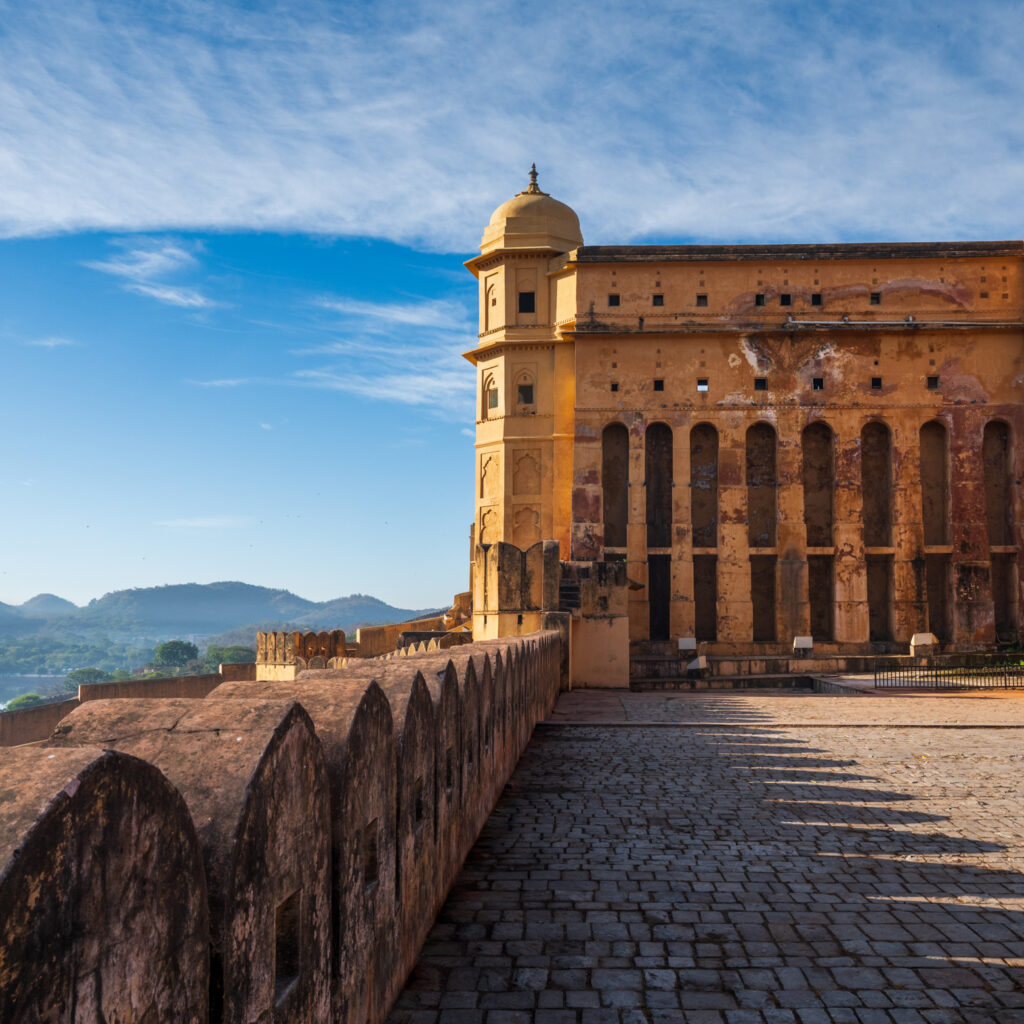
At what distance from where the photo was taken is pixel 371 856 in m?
3.49

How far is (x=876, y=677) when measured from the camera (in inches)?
882

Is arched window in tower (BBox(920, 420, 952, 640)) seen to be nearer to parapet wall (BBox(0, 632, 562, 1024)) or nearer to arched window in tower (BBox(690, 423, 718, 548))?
arched window in tower (BBox(690, 423, 718, 548))

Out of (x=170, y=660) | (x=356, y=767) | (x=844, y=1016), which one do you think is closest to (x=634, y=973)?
(x=844, y=1016)

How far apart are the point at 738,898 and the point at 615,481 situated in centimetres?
2737

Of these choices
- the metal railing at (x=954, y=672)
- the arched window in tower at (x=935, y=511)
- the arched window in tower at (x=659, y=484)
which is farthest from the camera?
the arched window in tower at (x=659, y=484)

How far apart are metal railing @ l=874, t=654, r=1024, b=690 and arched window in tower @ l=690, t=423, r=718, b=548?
8.58 meters

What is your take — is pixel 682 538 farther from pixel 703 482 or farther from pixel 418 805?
pixel 418 805

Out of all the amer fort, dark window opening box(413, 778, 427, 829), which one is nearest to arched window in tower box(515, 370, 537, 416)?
the amer fort

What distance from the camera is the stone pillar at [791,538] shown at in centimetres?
3036

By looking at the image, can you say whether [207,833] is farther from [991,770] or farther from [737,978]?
[991,770]

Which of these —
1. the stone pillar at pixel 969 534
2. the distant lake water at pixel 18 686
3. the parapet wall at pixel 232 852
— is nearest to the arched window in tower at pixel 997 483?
the stone pillar at pixel 969 534

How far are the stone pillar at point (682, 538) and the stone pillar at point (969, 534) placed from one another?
8.59m

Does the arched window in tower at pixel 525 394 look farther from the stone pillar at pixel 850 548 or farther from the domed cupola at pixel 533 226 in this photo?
the stone pillar at pixel 850 548

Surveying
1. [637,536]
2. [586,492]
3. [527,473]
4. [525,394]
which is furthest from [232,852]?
[525,394]
